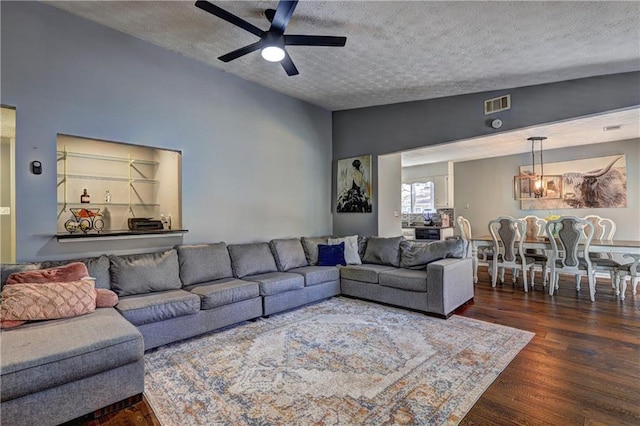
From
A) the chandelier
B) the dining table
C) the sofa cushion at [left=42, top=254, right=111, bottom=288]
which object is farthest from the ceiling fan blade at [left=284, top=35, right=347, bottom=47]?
the chandelier

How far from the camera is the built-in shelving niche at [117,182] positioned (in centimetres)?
400

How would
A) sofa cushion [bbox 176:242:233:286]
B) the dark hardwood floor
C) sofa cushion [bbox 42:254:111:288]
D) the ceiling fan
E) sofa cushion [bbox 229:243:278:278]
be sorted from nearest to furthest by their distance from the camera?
the dark hardwood floor
the ceiling fan
sofa cushion [bbox 42:254:111:288]
sofa cushion [bbox 176:242:233:286]
sofa cushion [bbox 229:243:278:278]

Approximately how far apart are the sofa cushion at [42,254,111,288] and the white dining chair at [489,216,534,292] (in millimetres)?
5233

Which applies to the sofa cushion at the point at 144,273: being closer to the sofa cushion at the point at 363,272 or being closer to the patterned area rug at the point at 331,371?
the patterned area rug at the point at 331,371

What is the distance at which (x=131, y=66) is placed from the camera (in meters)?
3.48

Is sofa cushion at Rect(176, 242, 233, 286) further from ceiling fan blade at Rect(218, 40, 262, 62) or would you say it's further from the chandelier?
the chandelier

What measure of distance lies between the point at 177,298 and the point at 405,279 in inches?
99.6

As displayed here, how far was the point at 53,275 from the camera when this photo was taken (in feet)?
8.34

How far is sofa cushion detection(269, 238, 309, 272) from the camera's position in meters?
4.34

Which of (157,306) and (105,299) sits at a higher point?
(105,299)

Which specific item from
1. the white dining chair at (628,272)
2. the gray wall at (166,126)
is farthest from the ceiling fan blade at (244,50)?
the white dining chair at (628,272)

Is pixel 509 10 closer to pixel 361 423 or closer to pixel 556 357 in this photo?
pixel 556 357

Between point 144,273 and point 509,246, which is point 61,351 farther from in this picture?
point 509,246

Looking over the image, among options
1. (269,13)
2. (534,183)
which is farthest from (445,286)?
(534,183)
